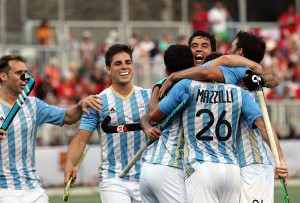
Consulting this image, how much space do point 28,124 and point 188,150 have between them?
198cm

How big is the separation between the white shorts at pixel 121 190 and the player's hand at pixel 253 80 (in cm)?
180

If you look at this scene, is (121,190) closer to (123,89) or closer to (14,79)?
(123,89)

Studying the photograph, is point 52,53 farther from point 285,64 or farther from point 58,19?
point 285,64

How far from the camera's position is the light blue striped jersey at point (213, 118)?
28.5 ft

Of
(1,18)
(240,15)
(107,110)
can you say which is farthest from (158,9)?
(107,110)

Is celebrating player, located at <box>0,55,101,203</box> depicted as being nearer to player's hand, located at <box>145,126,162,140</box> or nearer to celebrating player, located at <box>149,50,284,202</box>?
player's hand, located at <box>145,126,162,140</box>

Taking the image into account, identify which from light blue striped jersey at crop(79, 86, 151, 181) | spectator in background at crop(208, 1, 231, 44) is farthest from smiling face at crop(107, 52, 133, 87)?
spectator in background at crop(208, 1, 231, 44)

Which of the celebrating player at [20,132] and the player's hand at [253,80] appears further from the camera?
the celebrating player at [20,132]

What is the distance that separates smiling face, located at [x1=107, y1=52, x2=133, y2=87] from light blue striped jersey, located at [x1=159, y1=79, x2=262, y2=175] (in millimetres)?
1541

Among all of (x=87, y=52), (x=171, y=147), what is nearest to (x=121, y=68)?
(x=171, y=147)

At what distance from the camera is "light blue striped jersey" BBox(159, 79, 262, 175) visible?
28.5 ft

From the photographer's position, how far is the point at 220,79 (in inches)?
345

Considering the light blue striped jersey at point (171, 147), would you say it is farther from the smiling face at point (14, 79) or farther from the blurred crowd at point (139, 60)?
the blurred crowd at point (139, 60)

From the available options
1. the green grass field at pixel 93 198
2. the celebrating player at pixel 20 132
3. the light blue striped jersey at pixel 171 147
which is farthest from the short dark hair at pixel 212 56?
the green grass field at pixel 93 198
